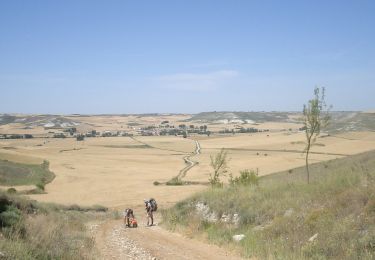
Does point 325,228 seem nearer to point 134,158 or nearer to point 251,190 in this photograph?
point 251,190

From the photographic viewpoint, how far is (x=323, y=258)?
11852mm

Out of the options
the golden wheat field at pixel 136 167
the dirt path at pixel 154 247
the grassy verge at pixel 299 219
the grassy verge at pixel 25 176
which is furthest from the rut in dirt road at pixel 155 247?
the grassy verge at pixel 25 176

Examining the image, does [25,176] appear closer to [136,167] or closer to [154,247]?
[136,167]

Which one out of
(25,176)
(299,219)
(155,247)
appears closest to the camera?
(299,219)

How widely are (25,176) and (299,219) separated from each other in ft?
203

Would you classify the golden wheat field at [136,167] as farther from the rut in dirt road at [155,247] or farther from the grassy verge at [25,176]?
the rut in dirt road at [155,247]

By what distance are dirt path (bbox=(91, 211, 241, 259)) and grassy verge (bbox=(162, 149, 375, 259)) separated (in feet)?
2.53

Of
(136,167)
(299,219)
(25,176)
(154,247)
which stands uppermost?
(299,219)

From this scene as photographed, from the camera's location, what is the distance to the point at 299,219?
15086mm

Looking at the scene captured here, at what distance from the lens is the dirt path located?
48.6 feet

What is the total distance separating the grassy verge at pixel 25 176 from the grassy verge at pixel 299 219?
44.3m

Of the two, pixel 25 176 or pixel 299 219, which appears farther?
pixel 25 176

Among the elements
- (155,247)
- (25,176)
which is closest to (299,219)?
(155,247)

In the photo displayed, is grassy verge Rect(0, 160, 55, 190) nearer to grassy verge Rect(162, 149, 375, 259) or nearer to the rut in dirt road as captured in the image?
the rut in dirt road
